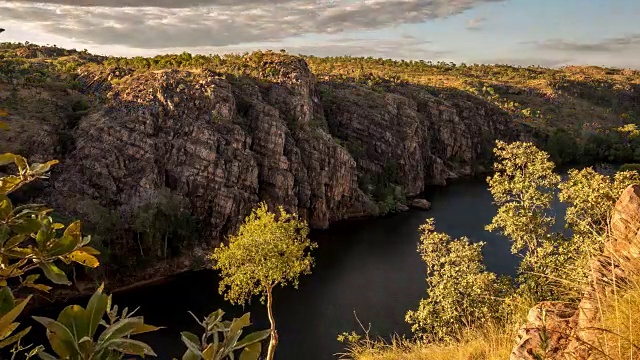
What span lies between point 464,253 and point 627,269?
37.6 ft

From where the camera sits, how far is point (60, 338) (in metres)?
1.95

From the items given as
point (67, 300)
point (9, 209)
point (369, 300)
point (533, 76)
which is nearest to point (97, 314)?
point (9, 209)

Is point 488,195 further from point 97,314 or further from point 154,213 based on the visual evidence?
point 97,314

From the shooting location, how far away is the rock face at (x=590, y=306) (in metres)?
5.38

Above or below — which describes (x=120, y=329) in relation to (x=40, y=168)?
below

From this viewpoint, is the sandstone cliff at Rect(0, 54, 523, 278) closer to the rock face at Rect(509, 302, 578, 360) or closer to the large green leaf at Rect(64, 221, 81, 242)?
the rock face at Rect(509, 302, 578, 360)

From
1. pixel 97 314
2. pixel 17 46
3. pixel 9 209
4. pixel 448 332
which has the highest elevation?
pixel 17 46

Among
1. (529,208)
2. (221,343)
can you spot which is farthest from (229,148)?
(221,343)

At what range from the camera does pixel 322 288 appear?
38.0 meters

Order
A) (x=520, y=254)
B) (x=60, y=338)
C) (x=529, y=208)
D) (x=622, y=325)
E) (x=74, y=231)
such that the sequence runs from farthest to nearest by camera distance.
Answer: (x=529, y=208) < (x=520, y=254) < (x=622, y=325) < (x=74, y=231) < (x=60, y=338)

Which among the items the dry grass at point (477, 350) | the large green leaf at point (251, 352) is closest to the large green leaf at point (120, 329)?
the large green leaf at point (251, 352)

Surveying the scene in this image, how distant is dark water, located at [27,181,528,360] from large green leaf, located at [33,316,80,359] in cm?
2770

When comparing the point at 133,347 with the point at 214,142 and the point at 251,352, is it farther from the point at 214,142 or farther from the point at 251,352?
the point at 214,142

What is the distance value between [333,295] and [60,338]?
1412 inches
